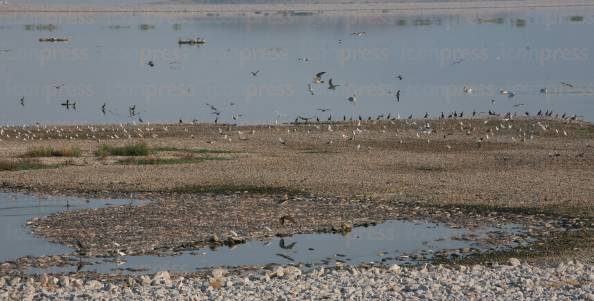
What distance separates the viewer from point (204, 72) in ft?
224

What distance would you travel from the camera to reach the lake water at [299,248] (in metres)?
18.0

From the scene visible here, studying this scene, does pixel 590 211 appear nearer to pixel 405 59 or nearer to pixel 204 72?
pixel 204 72

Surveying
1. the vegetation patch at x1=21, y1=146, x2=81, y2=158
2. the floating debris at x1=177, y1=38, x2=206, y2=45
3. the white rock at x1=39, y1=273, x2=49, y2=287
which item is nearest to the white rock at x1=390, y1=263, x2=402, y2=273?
the white rock at x1=39, y1=273, x2=49, y2=287

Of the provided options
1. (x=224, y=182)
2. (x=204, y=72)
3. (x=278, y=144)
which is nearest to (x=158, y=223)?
(x=224, y=182)

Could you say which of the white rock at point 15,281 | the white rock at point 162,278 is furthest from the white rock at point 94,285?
the white rock at point 15,281

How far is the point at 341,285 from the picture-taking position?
15383 millimetres

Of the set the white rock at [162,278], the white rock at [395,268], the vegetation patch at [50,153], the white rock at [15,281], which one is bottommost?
the vegetation patch at [50,153]

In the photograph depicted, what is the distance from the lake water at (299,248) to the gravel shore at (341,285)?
1.30 meters

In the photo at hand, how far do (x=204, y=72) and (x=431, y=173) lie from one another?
42580 mm

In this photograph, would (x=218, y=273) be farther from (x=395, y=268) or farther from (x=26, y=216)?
(x=26, y=216)

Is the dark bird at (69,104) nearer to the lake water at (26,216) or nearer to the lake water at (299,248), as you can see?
the lake water at (26,216)

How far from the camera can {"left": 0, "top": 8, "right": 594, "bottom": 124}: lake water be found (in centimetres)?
4784

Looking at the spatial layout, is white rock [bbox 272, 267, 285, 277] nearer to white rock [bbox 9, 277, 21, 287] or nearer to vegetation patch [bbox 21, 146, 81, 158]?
white rock [bbox 9, 277, 21, 287]

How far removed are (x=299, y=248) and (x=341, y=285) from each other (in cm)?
386
